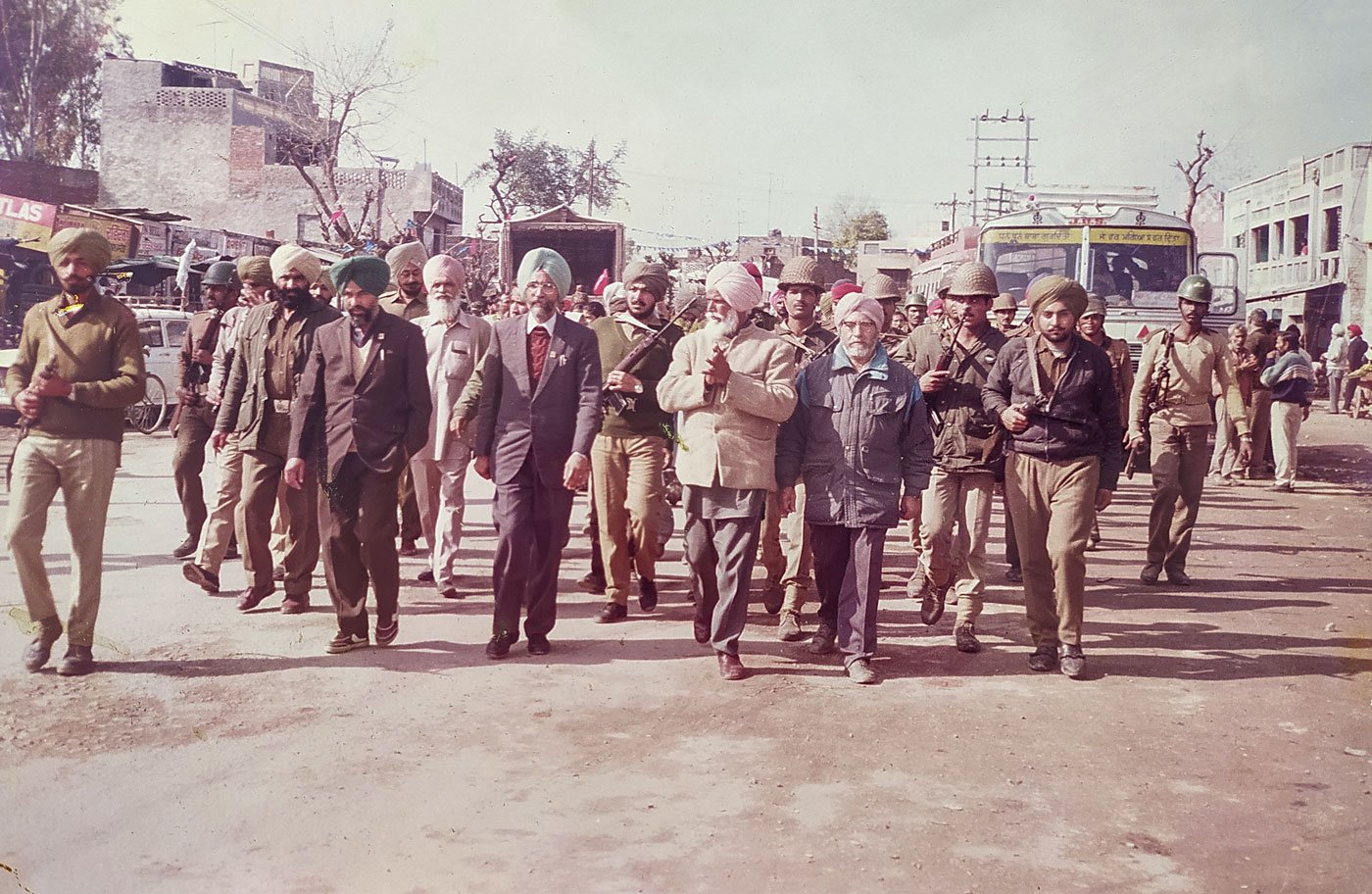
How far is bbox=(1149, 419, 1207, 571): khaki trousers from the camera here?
8930 millimetres

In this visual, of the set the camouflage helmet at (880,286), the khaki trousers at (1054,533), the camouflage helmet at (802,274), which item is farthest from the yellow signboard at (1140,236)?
the khaki trousers at (1054,533)

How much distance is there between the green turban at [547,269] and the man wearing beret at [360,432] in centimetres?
66

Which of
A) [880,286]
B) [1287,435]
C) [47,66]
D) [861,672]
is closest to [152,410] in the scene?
[880,286]

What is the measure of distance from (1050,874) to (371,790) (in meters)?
2.32

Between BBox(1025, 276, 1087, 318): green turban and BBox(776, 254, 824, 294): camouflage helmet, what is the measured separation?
4.48 feet

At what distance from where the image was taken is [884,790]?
463 cm

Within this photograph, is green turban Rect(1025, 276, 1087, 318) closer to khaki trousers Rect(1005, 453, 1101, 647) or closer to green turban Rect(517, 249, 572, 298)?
khaki trousers Rect(1005, 453, 1101, 647)

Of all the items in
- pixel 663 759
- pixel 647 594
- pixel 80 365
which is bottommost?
pixel 663 759

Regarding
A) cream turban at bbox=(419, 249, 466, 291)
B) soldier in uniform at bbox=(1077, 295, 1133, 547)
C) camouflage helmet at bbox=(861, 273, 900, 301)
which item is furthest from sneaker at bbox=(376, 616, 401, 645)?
soldier in uniform at bbox=(1077, 295, 1133, 547)

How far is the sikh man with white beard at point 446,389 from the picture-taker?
7.92 m

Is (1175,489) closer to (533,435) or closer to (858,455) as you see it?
(858,455)

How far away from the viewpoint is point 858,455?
247 inches

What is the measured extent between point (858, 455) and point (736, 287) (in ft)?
3.34

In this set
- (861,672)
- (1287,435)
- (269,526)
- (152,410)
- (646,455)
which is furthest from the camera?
(152,410)
